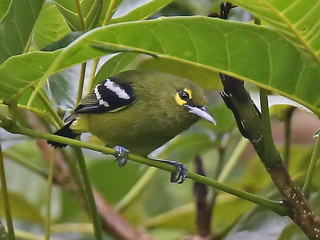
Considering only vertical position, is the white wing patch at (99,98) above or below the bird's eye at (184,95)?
below

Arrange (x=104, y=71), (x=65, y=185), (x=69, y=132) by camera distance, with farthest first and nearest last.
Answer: (x=65, y=185) → (x=69, y=132) → (x=104, y=71)

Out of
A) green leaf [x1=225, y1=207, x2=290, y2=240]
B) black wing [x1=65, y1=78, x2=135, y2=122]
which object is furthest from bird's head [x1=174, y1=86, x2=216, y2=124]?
green leaf [x1=225, y1=207, x2=290, y2=240]

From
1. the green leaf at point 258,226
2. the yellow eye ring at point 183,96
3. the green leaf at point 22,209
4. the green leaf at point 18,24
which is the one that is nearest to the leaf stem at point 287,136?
the green leaf at point 258,226

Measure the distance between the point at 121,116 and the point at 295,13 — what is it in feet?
2.31

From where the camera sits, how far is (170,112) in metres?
1.41

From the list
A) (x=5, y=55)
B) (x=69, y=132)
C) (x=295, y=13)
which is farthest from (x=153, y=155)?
(x=295, y=13)

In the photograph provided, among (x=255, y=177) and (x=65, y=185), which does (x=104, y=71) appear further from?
(x=255, y=177)

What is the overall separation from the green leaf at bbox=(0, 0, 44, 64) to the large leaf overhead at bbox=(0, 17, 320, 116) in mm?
61

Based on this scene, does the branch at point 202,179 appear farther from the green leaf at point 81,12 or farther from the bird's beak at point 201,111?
the bird's beak at point 201,111

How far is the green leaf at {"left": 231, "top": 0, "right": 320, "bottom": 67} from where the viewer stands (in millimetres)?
724

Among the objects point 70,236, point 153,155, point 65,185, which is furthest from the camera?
point 70,236

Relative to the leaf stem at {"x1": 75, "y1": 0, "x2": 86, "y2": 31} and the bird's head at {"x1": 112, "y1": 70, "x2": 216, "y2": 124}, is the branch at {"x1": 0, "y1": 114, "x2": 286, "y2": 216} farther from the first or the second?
the bird's head at {"x1": 112, "y1": 70, "x2": 216, "y2": 124}

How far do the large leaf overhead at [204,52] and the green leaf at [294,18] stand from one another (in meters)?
0.01

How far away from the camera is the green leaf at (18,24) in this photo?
0.85 m
